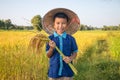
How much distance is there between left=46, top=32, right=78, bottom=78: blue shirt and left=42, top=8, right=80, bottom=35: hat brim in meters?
0.24

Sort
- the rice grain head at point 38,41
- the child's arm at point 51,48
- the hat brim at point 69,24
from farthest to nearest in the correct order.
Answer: the hat brim at point 69,24, the rice grain head at point 38,41, the child's arm at point 51,48

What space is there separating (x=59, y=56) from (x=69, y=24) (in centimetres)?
53

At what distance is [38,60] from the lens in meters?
5.61

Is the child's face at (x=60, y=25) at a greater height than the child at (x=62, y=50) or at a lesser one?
greater

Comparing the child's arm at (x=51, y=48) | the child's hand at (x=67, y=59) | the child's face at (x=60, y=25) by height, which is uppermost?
the child's face at (x=60, y=25)

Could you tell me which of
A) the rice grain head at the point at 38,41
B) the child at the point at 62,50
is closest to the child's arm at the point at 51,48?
the child at the point at 62,50

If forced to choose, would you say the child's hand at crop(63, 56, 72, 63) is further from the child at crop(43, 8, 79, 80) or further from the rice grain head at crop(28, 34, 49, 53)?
the rice grain head at crop(28, 34, 49, 53)

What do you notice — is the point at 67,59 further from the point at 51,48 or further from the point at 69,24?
the point at 69,24

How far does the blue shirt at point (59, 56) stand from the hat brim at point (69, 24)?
244 millimetres

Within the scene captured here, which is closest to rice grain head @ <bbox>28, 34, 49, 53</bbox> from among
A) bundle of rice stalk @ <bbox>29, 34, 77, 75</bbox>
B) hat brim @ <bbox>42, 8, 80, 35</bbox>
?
bundle of rice stalk @ <bbox>29, 34, 77, 75</bbox>

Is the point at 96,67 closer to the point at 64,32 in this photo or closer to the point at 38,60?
the point at 38,60

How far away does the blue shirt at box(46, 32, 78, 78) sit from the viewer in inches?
143

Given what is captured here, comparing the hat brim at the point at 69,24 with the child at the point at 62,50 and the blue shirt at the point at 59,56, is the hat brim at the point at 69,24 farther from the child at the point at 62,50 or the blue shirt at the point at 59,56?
the blue shirt at the point at 59,56

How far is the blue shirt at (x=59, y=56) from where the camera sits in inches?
143
